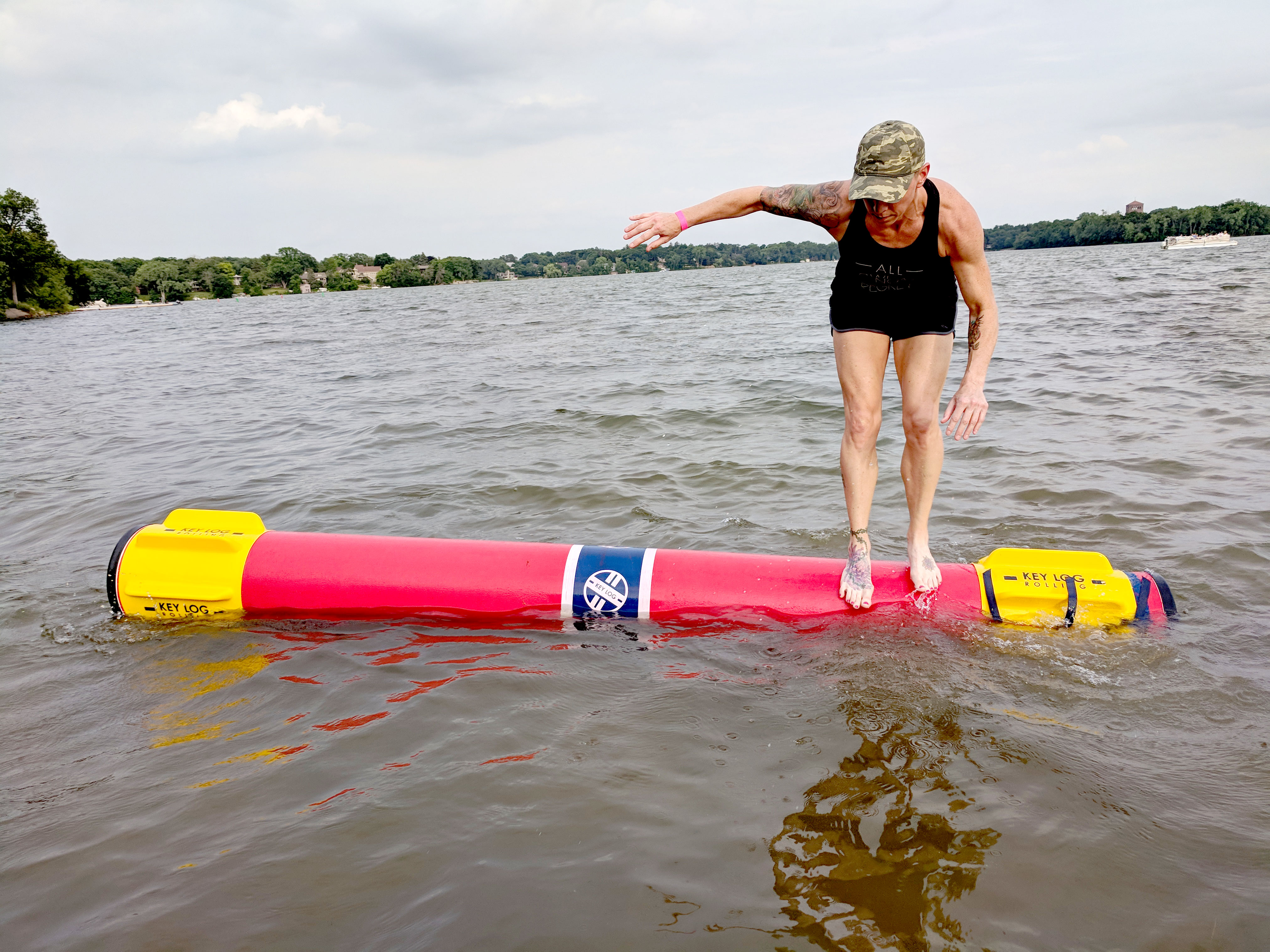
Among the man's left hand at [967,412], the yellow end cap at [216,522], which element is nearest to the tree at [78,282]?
the yellow end cap at [216,522]

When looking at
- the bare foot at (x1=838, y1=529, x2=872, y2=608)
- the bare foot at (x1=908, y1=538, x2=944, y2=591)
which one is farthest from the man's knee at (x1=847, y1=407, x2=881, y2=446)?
the bare foot at (x1=908, y1=538, x2=944, y2=591)

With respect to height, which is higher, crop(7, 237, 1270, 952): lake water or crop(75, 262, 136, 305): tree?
crop(75, 262, 136, 305): tree

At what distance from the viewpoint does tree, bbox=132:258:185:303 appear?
95.4 metres

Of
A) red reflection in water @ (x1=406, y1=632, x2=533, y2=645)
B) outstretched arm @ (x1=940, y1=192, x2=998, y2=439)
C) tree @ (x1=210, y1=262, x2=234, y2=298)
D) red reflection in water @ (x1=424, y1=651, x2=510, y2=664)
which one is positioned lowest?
red reflection in water @ (x1=424, y1=651, x2=510, y2=664)

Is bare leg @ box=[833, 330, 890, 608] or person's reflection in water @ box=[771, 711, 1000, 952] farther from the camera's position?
bare leg @ box=[833, 330, 890, 608]

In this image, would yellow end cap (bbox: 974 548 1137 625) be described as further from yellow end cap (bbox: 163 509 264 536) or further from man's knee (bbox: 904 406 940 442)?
yellow end cap (bbox: 163 509 264 536)

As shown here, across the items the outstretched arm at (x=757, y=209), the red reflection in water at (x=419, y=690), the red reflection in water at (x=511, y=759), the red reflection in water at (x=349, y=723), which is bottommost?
the red reflection in water at (x=511, y=759)

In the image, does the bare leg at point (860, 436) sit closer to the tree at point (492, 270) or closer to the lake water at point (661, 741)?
the lake water at point (661, 741)

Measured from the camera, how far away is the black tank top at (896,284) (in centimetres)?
335

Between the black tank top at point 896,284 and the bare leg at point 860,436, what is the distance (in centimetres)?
9

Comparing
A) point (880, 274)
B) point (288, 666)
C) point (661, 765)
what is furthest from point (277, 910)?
point (880, 274)

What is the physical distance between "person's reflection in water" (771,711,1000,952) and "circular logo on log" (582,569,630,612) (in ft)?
4.58

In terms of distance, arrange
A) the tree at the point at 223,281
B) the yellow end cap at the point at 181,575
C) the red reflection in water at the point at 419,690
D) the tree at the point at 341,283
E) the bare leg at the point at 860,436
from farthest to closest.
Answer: the tree at the point at 341,283 < the tree at the point at 223,281 < the yellow end cap at the point at 181,575 < the bare leg at the point at 860,436 < the red reflection in water at the point at 419,690

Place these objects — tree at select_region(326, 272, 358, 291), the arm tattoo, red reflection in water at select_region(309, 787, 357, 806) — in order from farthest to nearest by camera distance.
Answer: tree at select_region(326, 272, 358, 291) → the arm tattoo → red reflection in water at select_region(309, 787, 357, 806)
